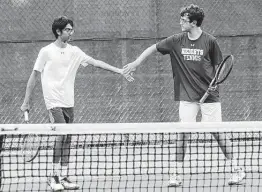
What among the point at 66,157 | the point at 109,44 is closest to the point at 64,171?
the point at 66,157

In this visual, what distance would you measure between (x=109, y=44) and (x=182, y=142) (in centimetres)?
283

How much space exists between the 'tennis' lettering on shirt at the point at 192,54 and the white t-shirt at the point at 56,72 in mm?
871

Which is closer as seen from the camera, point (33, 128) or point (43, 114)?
point (33, 128)

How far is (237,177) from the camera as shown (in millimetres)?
5914

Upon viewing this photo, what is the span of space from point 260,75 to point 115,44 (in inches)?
66.9

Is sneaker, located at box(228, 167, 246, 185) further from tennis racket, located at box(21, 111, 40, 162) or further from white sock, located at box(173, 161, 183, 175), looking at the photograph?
tennis racket, located at box(21, 111, 40, 162)

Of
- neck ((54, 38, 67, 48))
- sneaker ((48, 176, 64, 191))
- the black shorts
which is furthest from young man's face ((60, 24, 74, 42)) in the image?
sneaker ((48, 176, 64, 191))

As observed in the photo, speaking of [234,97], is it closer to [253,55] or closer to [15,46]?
[253,55]

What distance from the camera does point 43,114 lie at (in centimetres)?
852

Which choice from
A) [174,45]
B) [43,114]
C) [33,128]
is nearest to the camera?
[33,128]

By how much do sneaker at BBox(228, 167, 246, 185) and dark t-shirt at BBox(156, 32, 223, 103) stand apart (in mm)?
590

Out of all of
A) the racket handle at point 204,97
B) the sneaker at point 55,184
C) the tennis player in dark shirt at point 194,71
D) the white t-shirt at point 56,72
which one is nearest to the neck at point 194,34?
the tennis player in dark shirt at point 194,71

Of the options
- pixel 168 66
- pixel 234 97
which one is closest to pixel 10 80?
pixel 168 66

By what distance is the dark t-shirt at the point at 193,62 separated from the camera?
5941mm
